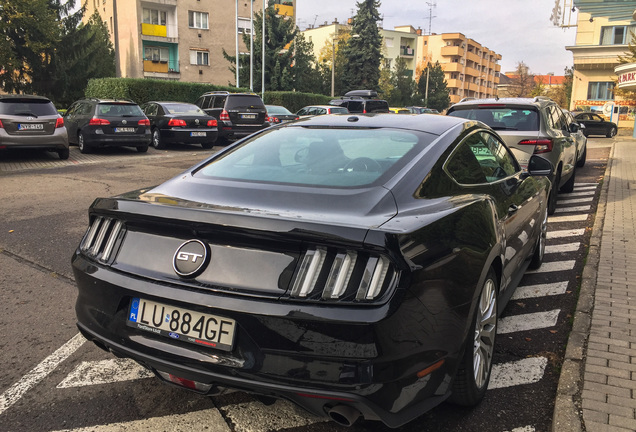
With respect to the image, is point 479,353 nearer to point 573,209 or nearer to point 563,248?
point 563,248

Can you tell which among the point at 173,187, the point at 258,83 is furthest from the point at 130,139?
the point at 258,83

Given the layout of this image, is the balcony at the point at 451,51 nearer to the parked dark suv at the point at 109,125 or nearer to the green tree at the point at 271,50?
the green tree at the point at 271,50

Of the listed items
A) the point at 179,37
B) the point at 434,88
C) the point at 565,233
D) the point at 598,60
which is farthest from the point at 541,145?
the point at 434,88

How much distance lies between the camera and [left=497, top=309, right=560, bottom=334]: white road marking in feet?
13.3

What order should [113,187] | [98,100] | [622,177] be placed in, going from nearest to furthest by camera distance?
1. [113,187]
2. [622,177]
3. [98,100]

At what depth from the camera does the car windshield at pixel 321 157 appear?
288 cm

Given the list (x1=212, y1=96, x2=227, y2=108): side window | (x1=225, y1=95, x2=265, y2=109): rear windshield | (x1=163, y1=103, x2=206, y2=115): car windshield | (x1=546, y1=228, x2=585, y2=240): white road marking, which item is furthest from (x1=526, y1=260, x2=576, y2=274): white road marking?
(x1=212, y1=96, x2=227, y2=108): side window

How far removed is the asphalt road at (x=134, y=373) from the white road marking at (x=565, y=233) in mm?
331

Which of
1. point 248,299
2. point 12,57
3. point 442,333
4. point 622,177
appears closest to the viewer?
point 248,299

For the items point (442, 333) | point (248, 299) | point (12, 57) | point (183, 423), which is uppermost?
point (12, 57)

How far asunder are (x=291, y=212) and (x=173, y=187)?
0.92 m

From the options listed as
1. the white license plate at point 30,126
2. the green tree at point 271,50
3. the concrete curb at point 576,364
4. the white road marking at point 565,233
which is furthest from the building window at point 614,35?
the concrete curb at point 576,364

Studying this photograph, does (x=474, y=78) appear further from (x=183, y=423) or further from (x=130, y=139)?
(x=183, y=423)

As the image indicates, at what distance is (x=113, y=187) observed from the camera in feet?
33.3
